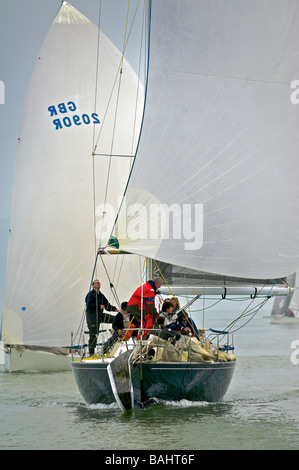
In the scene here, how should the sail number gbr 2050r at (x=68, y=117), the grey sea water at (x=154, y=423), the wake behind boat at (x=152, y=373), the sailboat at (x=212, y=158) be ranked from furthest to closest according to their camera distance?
the sail number gbr 2050r at (x=68, y=117) < the sailboat at (x=212, y=158) < the wake behind boat at (x=152, y=373) < the grey sea water at (x=154, y=423)

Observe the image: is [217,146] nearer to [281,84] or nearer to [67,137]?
[281,84]

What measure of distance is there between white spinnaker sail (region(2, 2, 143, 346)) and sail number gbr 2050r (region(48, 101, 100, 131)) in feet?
0.08

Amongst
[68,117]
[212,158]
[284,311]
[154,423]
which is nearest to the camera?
[154,423]

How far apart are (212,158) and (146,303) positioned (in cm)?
229

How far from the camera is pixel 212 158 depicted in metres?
10.6

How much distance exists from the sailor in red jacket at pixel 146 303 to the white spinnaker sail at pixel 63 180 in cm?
683

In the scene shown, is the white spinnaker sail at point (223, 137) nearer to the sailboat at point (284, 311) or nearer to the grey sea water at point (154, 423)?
the grey sea water at point (154, 423)

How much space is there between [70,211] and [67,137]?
1826 millimetres

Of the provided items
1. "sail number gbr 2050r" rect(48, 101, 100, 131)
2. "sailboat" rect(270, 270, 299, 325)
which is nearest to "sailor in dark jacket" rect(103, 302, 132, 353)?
"sail number gbr 2050r" rect(48, 101, 100, 131)

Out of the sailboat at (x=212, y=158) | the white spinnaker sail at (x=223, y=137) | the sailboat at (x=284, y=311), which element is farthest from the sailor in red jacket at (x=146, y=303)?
the sailboat at (x=284, y=311)

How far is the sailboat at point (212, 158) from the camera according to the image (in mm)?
10398

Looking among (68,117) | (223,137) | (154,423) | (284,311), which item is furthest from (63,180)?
(284,311)

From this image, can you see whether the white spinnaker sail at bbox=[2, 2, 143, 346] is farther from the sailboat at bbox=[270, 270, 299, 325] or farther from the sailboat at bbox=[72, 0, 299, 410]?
the sailboat at bbox=[270, 270, 299, 325]

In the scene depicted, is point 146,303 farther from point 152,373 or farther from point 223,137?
point 223,137
